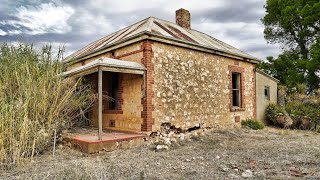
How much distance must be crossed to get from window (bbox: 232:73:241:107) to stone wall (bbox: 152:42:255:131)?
452mm

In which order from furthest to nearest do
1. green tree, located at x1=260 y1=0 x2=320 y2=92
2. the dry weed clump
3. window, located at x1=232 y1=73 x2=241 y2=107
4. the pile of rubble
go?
green tree, located at x1=260 y1=0 x2=320 y2=92 → window, located at x1=232 y1=73 x2=241 y2=107 → the pile of rubble → the dry weed clump

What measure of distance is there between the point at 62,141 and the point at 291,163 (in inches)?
236

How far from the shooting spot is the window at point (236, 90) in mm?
13102

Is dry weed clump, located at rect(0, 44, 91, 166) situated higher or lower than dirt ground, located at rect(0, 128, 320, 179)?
higher

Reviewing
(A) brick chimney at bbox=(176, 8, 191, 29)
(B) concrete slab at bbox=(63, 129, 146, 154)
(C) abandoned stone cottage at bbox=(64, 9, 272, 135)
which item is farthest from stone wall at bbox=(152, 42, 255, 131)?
(A) brick chimney at bbox=(176, 8, 191, 29)

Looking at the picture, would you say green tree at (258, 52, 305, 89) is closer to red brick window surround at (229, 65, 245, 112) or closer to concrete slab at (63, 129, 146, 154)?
red brick window surround at (229, 65, 245, 112)

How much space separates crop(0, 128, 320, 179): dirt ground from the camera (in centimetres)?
519

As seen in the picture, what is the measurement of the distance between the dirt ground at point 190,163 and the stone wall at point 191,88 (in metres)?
1.30

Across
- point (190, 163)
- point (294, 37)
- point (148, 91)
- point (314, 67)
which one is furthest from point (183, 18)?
point (294, 37)

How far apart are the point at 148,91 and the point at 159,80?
0.61 metres

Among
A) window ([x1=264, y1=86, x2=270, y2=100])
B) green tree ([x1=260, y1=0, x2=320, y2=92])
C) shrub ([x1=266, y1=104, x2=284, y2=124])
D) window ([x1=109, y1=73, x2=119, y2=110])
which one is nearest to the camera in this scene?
window ([x1=109, y1=73, x2=119, y2=110])

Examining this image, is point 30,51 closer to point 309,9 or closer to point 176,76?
point 176,76

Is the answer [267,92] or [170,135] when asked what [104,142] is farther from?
[267,92]

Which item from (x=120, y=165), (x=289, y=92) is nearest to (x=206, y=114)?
(x=120, y=165)
